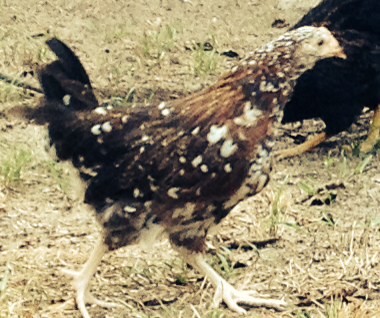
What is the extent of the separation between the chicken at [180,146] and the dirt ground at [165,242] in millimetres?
157

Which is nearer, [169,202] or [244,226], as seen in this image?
[169,202]

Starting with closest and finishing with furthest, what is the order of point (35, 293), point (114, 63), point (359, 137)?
1. point (35, 293)
2. point (359, 137)
3. point (114, 63)

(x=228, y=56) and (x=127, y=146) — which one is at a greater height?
(x=127, y=146)

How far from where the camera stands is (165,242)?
3803 mm

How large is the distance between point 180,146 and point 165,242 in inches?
31.3

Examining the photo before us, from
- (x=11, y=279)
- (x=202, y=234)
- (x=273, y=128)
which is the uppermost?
(x=273, y=128)

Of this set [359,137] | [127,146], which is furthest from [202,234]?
[359,137]

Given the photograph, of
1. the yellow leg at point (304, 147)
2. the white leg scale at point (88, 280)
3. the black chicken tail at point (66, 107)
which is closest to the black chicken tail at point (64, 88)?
the black chicken tail at point (66, 107)

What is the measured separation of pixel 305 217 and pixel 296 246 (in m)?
0.24

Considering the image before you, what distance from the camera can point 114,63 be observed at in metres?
5.50

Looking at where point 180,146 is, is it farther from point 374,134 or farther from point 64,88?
point 374,134

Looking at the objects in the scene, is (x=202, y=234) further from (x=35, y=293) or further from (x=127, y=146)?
(x=35, y=293)

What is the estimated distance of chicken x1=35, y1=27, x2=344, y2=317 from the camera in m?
3.12

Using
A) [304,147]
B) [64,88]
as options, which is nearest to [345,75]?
[304,147]
